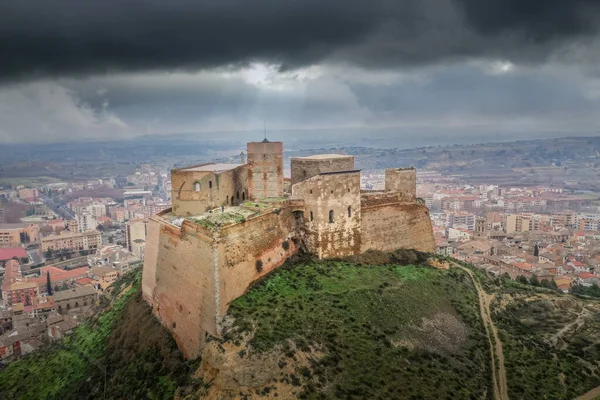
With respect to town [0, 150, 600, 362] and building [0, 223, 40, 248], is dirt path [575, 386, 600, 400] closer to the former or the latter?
town [0, 150, 600, 362]

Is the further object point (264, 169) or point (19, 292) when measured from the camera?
point (19, 292)

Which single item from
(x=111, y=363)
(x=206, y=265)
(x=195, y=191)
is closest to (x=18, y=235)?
(x=111, y=363)

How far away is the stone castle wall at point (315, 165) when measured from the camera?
87.7 ft

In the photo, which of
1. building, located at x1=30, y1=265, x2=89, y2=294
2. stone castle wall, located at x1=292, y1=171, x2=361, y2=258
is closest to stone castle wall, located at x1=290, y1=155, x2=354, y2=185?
stone castle wall, located at x1=292, y1=171, x2=361, y2=258

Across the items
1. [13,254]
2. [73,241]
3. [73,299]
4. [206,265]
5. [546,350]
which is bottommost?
[13,254]

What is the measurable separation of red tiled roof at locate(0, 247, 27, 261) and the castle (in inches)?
2785

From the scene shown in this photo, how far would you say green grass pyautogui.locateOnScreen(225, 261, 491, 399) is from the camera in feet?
58.6

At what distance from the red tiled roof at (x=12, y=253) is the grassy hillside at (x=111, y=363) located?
61614mm

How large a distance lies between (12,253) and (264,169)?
76.9m

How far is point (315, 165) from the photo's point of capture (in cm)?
2673

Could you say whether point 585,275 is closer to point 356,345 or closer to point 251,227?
point 356,345

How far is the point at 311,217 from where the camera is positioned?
24.3 m

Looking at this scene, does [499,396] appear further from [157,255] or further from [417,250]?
[157,255]

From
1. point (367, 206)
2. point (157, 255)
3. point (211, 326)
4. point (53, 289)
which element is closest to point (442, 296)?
point (367, 206)
